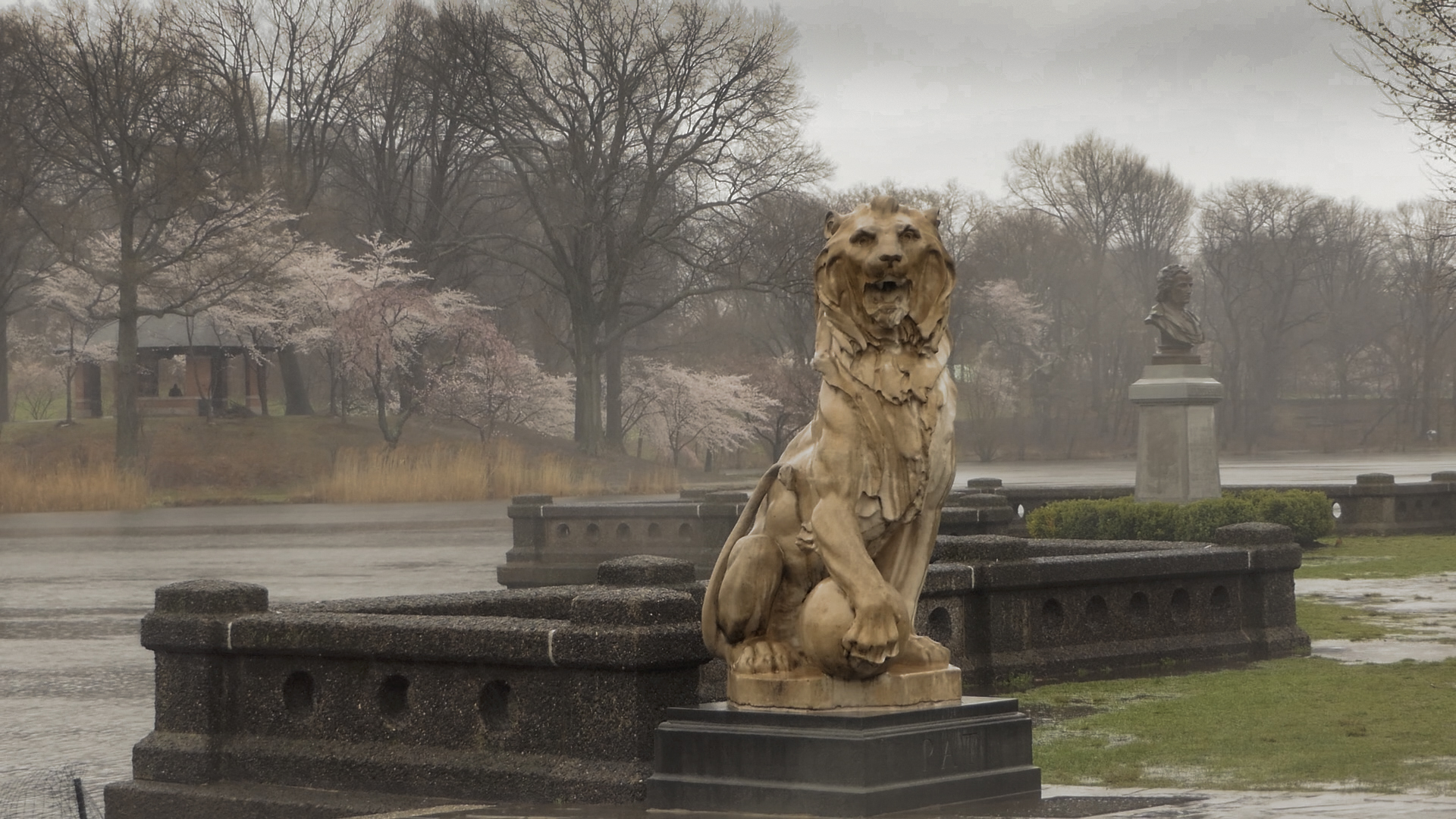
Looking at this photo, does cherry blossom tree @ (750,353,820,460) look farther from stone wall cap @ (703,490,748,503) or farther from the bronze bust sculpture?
stone wall cap @ (703,490,748,503)

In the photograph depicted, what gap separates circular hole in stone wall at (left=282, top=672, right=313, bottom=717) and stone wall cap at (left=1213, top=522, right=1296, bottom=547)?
285 inches

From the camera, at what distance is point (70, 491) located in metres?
42.4

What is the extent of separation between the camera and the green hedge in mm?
22609

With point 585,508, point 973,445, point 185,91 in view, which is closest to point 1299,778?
point 585,508

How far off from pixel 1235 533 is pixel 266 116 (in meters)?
54.2

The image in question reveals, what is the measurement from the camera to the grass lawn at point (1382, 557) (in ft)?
68.8

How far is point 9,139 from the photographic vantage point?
161 feet

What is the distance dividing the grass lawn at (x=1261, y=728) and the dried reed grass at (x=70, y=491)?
3451cm

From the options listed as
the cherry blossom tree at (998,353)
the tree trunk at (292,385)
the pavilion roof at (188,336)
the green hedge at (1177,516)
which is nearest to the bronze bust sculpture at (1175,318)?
the green hedge at (1177,516)

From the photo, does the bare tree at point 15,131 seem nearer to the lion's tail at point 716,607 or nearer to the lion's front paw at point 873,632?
the lion's tail at point 716,607

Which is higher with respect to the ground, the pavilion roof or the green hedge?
the pavilion roof

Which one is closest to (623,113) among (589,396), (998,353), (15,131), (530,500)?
(589,396)

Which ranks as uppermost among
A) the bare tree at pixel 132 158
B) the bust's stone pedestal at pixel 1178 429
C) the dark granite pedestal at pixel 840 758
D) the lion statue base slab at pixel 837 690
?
the bare tree at pixel 132 158

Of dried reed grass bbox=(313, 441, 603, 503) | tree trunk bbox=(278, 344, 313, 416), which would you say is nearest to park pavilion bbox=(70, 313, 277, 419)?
tree trunk bbox=(278, 344, 313, 416)
